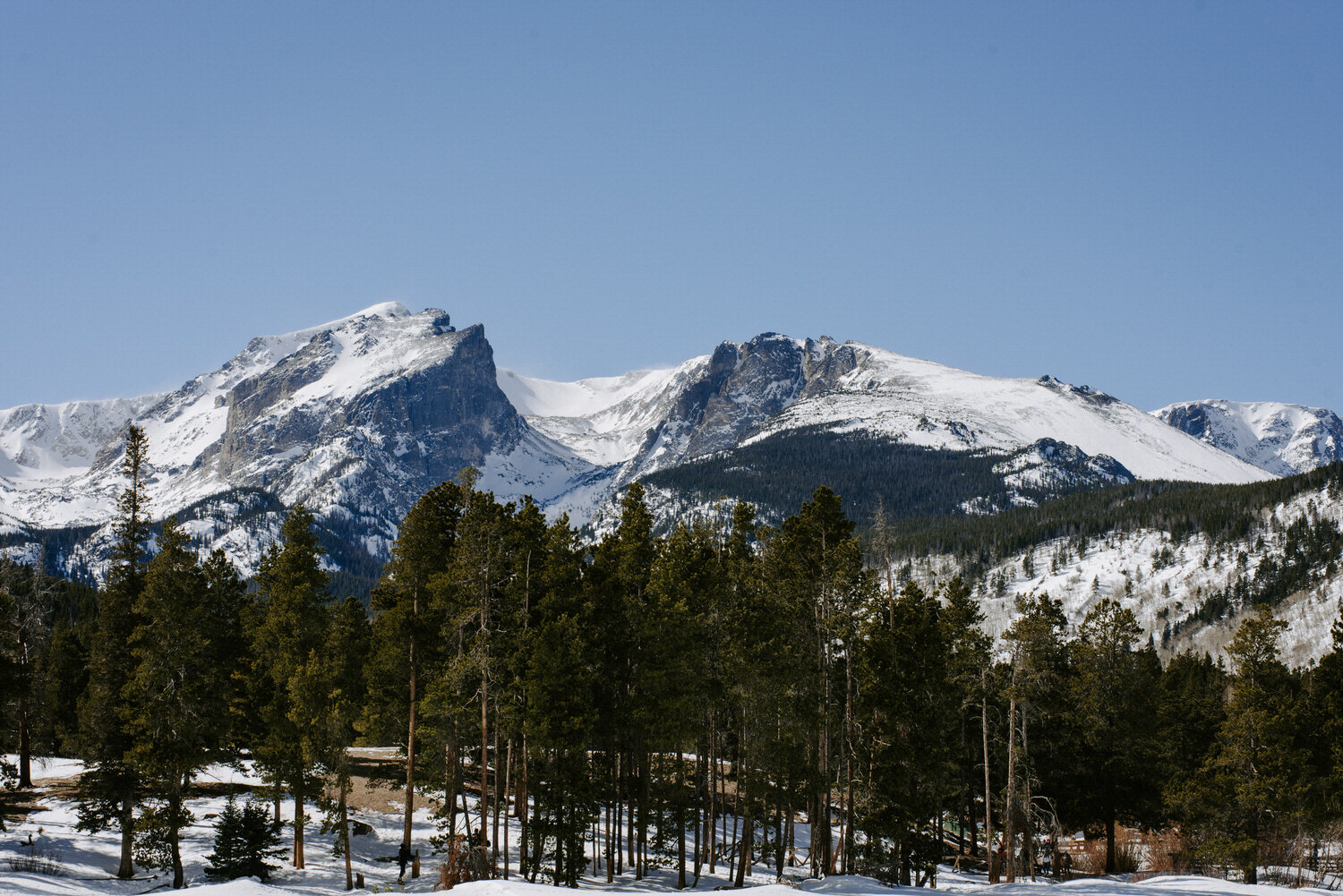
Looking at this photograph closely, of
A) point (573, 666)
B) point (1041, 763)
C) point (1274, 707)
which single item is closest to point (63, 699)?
point (573, 666)

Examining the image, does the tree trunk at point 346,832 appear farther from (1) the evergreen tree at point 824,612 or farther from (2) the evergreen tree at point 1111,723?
(2) the evergreen tree at point 1111,723

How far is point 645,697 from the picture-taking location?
128 ft

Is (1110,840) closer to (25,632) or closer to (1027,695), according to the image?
(1027,695)

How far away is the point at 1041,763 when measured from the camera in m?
47.6

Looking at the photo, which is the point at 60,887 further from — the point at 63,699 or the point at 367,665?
the point at 63,699

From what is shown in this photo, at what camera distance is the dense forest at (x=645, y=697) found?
1494 inches

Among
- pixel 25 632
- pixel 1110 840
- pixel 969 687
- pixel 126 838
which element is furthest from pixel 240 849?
pixel 1110 840

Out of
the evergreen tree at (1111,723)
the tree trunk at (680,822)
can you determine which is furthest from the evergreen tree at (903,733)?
the evergreen tree at (1111,723)

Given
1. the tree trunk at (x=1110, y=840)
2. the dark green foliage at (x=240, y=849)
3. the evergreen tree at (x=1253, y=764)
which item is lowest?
the tree trunk at (x=1110, y=840)

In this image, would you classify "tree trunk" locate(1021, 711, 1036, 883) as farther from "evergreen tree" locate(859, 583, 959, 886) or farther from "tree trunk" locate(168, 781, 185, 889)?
"tree trunk" locate(168, 781, 185, 889)

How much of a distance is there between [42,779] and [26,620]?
440 inches

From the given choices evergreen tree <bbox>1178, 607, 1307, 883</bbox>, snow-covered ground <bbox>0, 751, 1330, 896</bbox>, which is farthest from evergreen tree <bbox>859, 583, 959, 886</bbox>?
evergreen tree <bbox>1178, 607, 1307, 883</bbox>

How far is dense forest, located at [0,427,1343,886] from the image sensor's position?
124ft

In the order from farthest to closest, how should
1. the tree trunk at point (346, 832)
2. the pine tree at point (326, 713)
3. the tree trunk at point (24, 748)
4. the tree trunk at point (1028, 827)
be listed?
1. the tree trunk at point (24, 748)
2. the tree trunk at point (1028, 827)
3. the pine tree at point (326, 713)
4. the tree trunk at point (346, 832)
